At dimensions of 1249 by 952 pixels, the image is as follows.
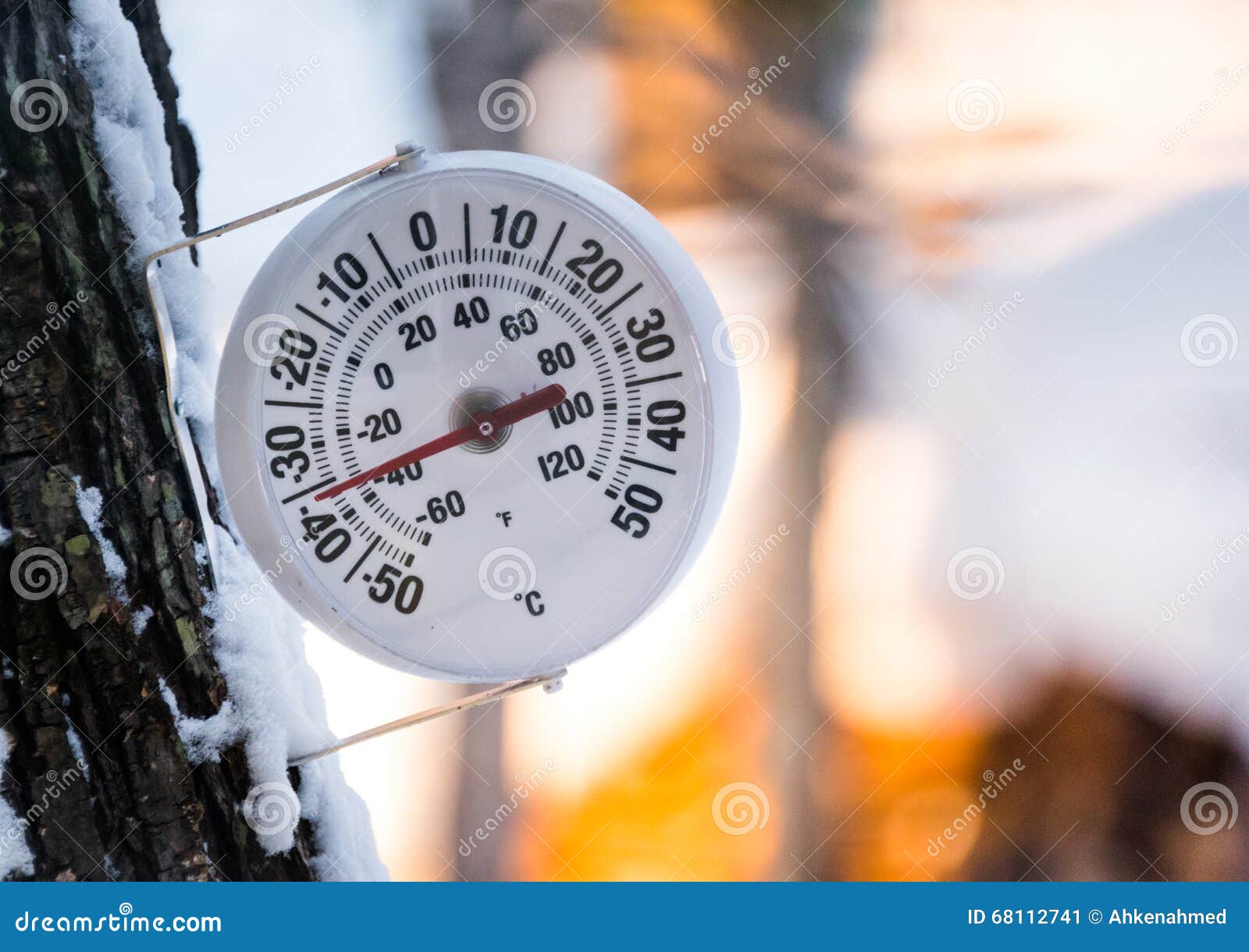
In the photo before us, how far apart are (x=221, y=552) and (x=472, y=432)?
43 centimetres

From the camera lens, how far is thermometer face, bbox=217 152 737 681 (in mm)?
835

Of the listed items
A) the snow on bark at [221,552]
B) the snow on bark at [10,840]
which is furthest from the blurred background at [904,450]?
the snow on bark at [10,840]

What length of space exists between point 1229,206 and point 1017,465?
50 centimetres

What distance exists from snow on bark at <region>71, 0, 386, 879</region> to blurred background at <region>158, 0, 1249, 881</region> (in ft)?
0.92

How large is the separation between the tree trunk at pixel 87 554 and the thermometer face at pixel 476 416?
212 millimetres

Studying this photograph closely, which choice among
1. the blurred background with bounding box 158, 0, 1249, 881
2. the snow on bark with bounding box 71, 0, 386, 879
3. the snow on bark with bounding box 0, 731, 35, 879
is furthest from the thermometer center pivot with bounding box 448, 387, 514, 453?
the blurred background with bounding box 158, 0, 1249, 881

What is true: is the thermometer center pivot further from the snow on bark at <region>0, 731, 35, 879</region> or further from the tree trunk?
the snow on bark at <region>0, 731, 35, 879</region>

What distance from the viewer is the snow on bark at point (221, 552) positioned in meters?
1.03

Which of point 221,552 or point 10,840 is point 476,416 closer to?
point 221,552

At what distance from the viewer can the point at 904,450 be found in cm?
152

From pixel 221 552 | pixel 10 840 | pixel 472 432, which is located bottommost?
Answer: pixel 10 840

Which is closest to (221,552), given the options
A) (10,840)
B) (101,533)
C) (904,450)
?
(101,533)

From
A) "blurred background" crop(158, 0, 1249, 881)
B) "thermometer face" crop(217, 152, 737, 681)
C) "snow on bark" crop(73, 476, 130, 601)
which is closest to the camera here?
"thermometer face" crop(217, 152, 737, 681)

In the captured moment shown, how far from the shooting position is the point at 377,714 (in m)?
1.39
